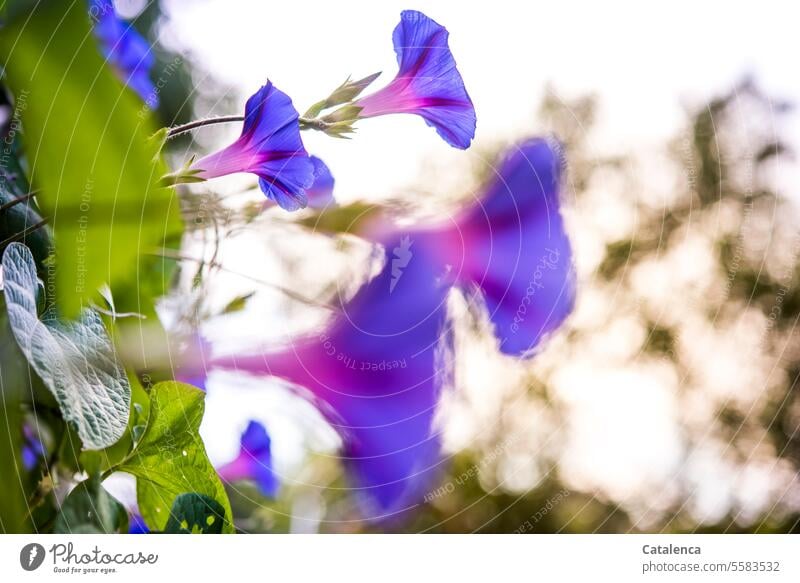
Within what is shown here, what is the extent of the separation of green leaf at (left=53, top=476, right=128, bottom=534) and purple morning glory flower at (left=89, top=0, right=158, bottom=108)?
233mm

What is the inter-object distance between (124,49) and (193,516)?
29 cm

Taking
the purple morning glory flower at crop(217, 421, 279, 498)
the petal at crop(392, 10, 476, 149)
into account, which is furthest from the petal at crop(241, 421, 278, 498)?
the petal at crop(392, 10, 476, 149)

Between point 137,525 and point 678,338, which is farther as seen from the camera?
point 678,338

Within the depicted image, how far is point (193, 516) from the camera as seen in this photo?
490 millimetres

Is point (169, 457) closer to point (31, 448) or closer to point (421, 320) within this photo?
point (31, 448)

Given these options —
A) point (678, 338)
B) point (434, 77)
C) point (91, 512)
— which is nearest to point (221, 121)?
point (434, 77)

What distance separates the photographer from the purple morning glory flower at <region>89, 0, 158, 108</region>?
1.55ft

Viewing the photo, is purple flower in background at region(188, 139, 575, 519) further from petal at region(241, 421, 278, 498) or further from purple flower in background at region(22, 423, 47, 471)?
purple flower in background at region(22, 423, 47, 471)

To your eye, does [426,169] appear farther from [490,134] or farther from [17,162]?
[17,162]

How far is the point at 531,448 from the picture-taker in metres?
0.57

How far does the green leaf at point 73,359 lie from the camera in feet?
1.36

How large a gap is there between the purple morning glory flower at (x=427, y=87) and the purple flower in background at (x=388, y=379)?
9cm

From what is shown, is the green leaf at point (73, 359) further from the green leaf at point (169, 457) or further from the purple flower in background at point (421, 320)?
the purple flower in background at point (421, 320)
